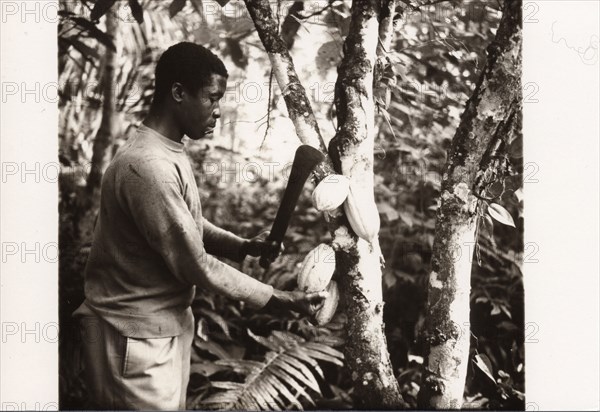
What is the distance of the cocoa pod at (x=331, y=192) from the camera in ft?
6.60

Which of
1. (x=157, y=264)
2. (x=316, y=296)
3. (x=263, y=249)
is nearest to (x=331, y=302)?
(x=316, y=296)

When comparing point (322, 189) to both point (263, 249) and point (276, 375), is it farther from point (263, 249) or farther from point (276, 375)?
point (276, 375)

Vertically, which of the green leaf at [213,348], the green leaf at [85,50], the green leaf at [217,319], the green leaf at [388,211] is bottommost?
the green leaf at [213,348]

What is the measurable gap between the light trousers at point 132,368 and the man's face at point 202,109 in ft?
2.00

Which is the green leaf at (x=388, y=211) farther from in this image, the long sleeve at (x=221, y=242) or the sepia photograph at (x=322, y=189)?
the long sleeve at (x=221, y=242)

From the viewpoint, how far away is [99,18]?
2186 mm

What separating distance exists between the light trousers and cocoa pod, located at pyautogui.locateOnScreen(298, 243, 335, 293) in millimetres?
391

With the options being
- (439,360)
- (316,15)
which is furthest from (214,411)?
(316,15)

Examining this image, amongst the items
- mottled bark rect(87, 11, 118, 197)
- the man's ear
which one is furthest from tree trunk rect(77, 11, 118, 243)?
the man's ear

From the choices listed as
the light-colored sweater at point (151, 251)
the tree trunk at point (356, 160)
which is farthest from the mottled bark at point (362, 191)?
the light-colored sweater at point (151, 251)

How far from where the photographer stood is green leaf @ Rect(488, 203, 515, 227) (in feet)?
7.01

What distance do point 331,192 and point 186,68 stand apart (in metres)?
0.57

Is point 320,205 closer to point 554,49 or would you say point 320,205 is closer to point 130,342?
point 130,342

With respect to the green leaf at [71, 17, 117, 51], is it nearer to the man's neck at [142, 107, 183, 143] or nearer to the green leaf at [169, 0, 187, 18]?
the green leaf at [169, 0, 187, 18]
